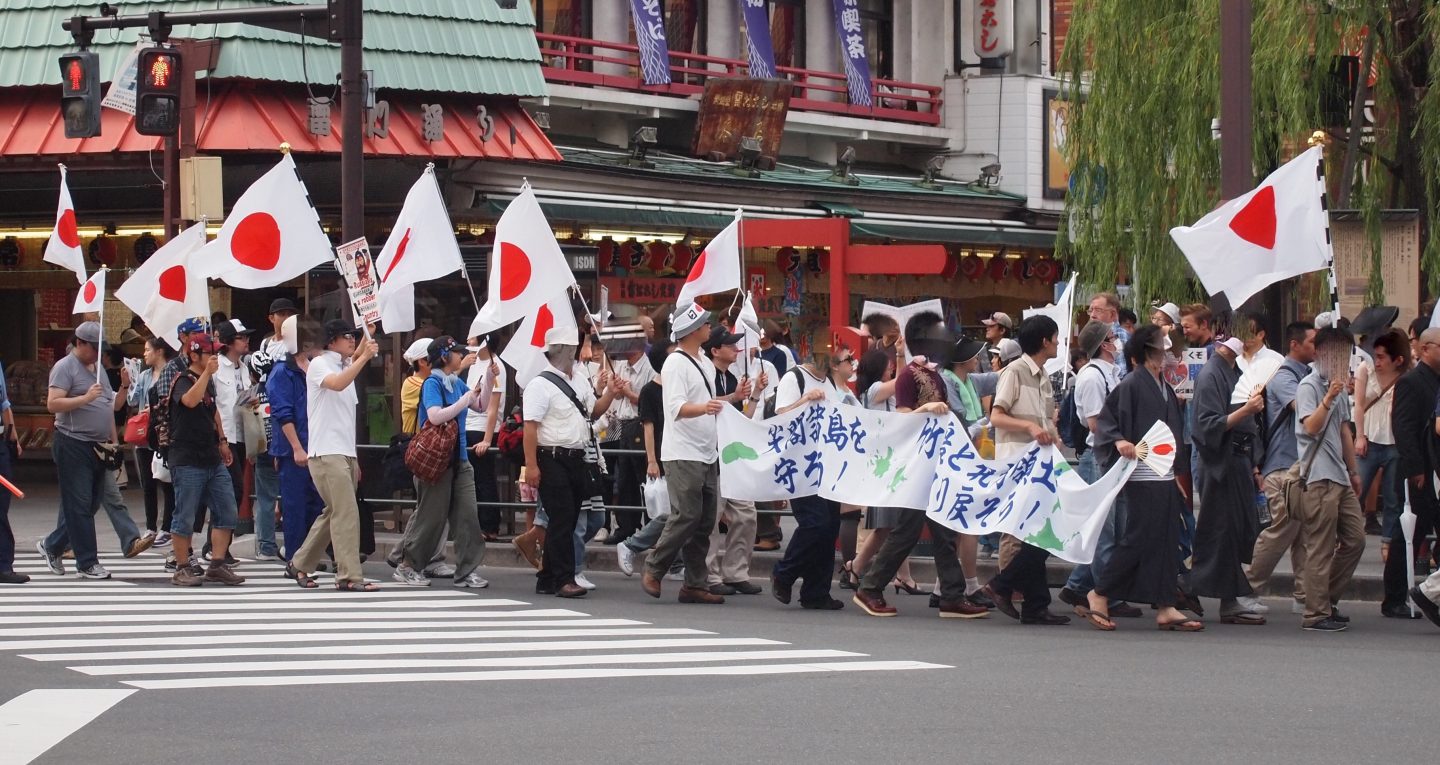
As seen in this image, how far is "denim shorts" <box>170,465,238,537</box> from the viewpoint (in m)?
13.4

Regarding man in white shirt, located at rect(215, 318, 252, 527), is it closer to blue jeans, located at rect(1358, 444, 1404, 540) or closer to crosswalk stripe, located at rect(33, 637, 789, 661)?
crosswalk stripe, located at rect(33, 637, 789, 661)

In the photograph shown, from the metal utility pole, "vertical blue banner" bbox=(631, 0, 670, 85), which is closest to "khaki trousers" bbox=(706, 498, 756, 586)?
the metal utility pole

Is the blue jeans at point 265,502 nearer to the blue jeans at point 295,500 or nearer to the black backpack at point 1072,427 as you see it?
the blue jeans at point 295,500

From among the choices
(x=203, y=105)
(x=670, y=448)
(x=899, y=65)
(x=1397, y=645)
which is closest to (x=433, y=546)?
(x=670, y=448)

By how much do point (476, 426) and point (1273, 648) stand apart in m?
7.71

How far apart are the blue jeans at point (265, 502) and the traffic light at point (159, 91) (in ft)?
11.8

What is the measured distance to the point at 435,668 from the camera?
976 cm

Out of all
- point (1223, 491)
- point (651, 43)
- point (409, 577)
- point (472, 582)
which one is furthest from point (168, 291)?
point (651, 43)

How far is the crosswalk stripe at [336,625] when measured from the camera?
1116 cm

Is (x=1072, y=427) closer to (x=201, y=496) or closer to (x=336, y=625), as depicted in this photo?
(x=336, y=625)

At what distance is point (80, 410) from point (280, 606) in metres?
2.45

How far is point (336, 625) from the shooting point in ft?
37.7

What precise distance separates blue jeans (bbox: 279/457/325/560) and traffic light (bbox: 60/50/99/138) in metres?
5.03

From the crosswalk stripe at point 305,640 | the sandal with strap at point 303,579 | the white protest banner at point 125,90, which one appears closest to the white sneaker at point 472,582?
the sandal with strap at point 303,579
